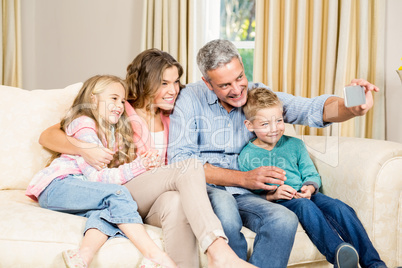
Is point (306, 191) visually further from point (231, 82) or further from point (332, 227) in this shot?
point (231, 82)

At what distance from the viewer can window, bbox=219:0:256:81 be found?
2984mm

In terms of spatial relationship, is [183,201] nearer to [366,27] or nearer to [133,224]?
[133,224]

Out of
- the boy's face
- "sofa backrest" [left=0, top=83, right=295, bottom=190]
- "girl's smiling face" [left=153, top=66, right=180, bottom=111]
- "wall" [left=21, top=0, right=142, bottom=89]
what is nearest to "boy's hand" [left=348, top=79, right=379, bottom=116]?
the boy's face

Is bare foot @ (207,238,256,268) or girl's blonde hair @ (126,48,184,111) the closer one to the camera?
bare foot @ (207,238,256,268)

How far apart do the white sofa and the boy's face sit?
0.27m

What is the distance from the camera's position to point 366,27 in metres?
2.43

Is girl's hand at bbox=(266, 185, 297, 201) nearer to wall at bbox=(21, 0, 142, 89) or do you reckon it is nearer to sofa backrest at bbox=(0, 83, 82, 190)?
sofa backrest at bbox=(0, 83, 82, 190)

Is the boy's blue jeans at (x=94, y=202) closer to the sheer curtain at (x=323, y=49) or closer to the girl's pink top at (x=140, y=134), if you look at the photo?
the girl's pink top at (x=140, y=134)

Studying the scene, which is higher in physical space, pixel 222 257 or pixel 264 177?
pixel 264 177

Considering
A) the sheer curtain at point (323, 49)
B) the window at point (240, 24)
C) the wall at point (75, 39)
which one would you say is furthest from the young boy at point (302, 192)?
the wall at point (75, 39)

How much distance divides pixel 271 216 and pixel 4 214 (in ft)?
3.05

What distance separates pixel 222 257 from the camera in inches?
47.7

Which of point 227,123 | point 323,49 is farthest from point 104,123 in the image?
point 323,49

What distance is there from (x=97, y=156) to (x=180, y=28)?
1.54 m
